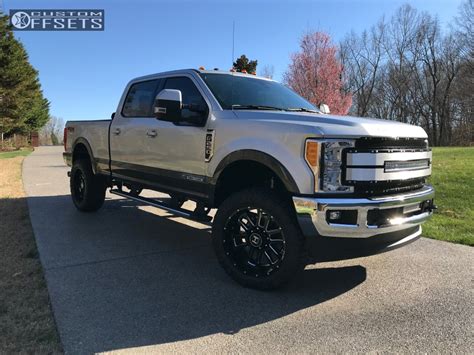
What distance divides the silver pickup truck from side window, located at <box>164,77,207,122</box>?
1 centimetres

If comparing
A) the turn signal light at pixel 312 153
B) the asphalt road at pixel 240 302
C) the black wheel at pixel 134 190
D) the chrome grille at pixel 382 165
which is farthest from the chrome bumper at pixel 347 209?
the black wheel at pixel 134 190

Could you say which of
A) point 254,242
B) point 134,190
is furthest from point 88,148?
point 254,242

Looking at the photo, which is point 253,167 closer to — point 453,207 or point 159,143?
point 159,143

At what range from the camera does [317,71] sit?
25.7 meters

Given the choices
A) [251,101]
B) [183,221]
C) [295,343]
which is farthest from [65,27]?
[295,343]

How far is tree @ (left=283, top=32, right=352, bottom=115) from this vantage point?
25.6 metres

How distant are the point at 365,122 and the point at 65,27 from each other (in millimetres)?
15380

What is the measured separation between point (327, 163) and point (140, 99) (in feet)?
11.3

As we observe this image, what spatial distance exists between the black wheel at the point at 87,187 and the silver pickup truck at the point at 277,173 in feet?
6.69

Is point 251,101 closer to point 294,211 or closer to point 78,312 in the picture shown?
point 294,211

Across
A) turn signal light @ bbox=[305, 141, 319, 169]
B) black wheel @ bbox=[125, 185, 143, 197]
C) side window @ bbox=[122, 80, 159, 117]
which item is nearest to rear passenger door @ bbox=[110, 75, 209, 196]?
side window @ bbox=[122, 80, 159, 117]

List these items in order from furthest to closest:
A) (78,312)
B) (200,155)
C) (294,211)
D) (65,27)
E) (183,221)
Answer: (65,27)
(183,221)
(200,155)
(294,211)
(78,312)

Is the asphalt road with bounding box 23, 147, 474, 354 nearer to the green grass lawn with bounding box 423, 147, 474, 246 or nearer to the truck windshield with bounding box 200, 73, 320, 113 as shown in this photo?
the green grass lawn with bounding box 423, 147, 474, 246

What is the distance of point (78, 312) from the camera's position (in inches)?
139
